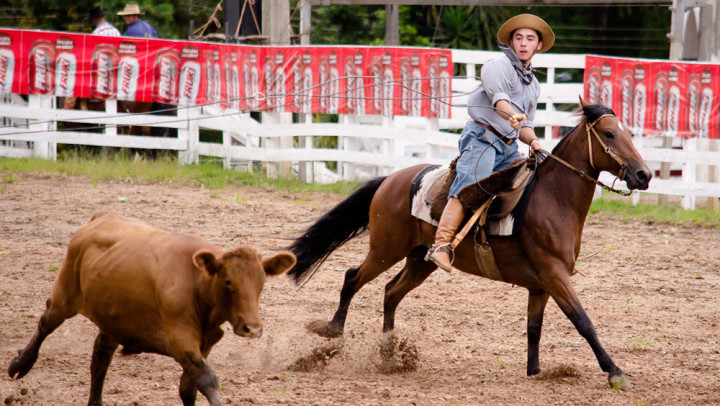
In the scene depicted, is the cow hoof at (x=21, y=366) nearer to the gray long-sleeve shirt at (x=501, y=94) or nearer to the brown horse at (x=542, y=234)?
the brown horse at (x=542, y=234)

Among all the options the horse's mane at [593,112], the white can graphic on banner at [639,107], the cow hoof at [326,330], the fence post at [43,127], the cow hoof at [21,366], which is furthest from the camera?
the fence post at [43,127]

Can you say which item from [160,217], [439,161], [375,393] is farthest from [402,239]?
[439,161]

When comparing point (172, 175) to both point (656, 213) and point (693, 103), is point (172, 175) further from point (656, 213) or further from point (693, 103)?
point (693, 103)

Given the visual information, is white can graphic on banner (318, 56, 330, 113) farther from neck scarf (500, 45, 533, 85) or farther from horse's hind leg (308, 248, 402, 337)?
neck scarf (500, 45, 533, 85)

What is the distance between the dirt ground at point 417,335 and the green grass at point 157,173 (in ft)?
6.81

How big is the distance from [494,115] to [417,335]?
1.91m

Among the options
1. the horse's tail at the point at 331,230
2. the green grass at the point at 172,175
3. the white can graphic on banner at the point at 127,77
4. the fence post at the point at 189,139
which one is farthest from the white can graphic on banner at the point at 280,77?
the horse's tail at the point at 331,230

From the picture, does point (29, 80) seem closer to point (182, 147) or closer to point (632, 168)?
point (182, 147)

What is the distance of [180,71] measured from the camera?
45.4 feet

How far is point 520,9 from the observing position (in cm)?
2075

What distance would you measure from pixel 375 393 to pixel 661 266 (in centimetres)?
483

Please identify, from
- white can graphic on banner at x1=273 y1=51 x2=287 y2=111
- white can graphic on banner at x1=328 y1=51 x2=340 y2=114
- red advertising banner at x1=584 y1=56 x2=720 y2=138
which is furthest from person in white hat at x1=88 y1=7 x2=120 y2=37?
red advertising banner at x1=584 y1=56 x2=720 y2=138

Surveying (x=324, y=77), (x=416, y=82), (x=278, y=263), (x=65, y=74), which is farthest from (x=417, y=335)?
(x=65, y=74)

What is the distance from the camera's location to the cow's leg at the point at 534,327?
19.1 ft
